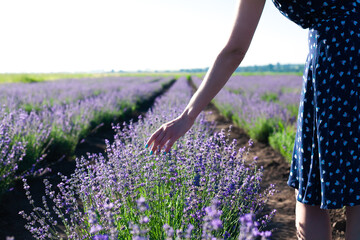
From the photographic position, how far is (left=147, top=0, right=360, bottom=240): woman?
4.25ft

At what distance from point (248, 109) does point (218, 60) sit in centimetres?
603

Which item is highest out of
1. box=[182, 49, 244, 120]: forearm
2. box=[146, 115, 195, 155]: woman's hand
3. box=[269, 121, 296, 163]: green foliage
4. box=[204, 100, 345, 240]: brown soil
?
box=[182, 49, 244, 120]: forearm

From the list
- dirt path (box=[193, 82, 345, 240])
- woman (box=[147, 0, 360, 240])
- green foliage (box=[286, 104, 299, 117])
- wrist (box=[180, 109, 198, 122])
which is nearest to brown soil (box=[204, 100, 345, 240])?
dirt path (box=[193, 82, 345, 240])

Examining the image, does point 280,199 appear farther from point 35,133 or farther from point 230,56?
point 35,133

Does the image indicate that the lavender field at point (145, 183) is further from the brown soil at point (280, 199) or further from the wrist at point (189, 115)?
the wrist at point (189, 115)

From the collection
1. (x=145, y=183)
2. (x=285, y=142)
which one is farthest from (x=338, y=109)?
(x=285, y=142)

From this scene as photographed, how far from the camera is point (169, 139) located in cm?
137

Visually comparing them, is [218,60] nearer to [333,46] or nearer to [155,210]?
[333,46]

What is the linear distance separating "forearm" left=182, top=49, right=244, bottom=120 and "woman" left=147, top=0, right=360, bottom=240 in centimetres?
11

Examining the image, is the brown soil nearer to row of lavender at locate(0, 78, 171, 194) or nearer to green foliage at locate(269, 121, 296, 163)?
green foliage at locate(269, 121, 296, 163)

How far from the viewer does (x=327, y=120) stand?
1.30 metres

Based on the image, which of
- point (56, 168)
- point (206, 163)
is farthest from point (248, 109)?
point (206, 163)

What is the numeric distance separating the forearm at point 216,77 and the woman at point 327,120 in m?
0.11

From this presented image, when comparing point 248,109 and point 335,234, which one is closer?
point 335,234
